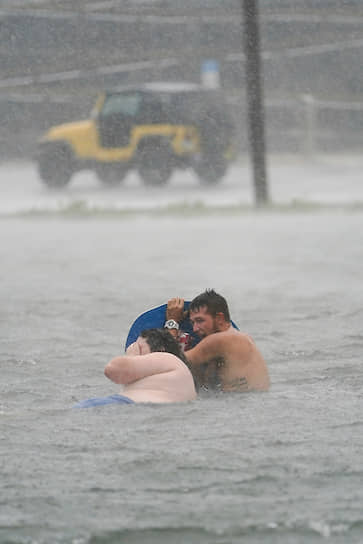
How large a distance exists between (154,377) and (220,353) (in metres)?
0.38

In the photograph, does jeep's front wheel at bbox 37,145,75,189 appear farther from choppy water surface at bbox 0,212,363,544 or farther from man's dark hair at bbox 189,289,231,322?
man's dark hair at bbox 189,289,231,322

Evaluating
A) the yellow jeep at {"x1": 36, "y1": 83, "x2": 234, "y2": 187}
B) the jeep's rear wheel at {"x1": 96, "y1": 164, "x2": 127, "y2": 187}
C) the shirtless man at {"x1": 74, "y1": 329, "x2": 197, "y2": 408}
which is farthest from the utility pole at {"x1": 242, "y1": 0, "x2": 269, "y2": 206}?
the shirtless man at {"x1": 74, "y1": 329, "x2": 197, "y2": 408}

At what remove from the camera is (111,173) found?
16.9 metres

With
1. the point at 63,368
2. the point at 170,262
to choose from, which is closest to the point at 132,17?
the point at 170,262

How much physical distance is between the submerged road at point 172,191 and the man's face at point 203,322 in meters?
10.1

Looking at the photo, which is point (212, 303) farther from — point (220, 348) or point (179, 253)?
point (179, 253)

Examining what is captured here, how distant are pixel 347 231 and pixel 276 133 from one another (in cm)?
766

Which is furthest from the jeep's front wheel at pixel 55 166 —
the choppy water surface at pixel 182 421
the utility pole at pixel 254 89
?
the choppy water surface at pixel 182 421

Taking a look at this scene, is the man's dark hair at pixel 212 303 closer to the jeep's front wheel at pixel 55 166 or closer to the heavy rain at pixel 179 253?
the heavy rain at pixel 179 253

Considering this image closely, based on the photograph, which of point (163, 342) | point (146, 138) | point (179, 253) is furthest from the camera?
point (146, 138)

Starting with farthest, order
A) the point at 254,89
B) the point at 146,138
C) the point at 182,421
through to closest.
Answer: the point at 146,138 → the point at 254,89 → the point at 182,421

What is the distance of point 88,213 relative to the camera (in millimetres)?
15422

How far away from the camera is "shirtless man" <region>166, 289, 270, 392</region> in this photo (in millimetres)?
5164

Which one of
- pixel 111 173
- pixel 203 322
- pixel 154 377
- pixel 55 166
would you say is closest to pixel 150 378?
pixel 154 377
